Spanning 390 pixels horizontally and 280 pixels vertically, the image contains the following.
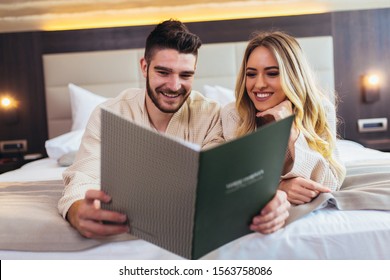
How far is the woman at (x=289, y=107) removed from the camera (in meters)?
1.42

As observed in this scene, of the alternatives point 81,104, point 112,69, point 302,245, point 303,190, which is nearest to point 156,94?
point 303,190

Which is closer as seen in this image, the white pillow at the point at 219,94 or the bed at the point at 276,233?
the bed at the point at 276,233

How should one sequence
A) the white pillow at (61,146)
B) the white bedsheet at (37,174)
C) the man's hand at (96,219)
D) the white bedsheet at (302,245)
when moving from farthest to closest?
1. the white pillow at (61,146)
2. the white bedsheet at (37,174)
3. the white bedsheet at (302,245)
4. the man's hand at (96,219)

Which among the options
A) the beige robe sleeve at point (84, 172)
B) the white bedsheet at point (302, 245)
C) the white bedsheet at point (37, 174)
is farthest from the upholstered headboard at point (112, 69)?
the white bedsheet at point (302, 245)

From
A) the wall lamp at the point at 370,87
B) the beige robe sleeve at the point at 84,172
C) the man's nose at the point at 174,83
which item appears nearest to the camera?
the beige robe sleeve at the point at 84,172

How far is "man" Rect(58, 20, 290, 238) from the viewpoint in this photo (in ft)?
4.66

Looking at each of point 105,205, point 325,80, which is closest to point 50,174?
point 105,205

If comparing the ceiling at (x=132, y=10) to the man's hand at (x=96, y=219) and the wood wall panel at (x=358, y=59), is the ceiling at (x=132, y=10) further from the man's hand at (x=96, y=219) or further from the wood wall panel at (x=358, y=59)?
the man's hand at (x=96, y=219)

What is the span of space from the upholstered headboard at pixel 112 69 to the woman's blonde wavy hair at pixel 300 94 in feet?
5.55

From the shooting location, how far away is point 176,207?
0.93m

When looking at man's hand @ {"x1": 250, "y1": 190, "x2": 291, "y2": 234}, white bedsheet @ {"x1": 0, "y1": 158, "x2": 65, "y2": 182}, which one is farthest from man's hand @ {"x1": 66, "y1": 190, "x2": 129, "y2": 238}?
white bedsheet @ {"x1": 0, "y1": 158, "x2": 65, "y2": 182}

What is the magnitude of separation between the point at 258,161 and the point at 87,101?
2.40 metres

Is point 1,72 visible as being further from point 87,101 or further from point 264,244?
point 264,244

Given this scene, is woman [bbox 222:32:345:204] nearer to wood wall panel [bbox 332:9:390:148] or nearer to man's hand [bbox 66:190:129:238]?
man's hand [bbox 66:190:129:238]
